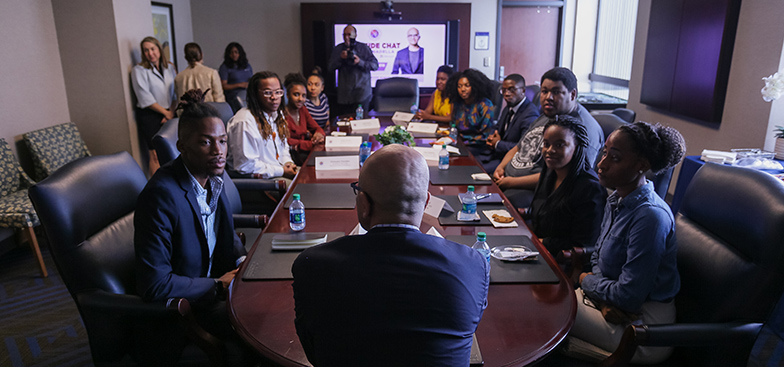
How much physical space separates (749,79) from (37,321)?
493 cm

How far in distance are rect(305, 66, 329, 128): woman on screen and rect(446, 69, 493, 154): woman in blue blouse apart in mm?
1254

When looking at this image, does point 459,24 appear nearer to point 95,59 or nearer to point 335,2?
point 335,2

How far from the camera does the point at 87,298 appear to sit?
1.64 metres

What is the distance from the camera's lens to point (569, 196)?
2293mm

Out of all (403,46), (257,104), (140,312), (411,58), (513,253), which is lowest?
(140,312)

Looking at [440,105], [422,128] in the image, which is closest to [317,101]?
[422,128]

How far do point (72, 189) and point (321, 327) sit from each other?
1.12 meters

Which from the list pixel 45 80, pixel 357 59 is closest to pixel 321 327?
pixel 45 80

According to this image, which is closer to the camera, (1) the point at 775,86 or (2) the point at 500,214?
(2) the point at 500,214

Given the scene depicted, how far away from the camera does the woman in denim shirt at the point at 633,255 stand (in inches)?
64.7

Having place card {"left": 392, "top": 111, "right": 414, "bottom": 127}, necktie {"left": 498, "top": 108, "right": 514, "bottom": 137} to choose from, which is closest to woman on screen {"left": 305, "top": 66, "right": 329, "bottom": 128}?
place card {"left": 392, "top": 111, "right": 414, "bottom": 127}

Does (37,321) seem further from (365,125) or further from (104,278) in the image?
(365,125)

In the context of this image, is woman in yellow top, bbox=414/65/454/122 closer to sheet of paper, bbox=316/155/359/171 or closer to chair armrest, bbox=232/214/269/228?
sheet of paper, bbox=316/155/359/171

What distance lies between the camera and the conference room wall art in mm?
3994
